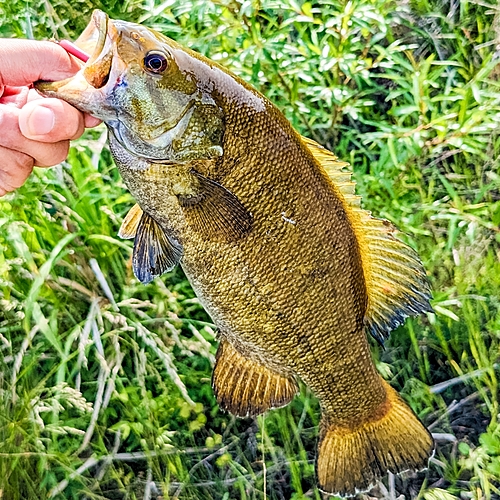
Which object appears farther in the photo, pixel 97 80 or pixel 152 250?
pixel 152 250

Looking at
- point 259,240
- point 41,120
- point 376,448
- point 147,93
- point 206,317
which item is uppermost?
point 147,93

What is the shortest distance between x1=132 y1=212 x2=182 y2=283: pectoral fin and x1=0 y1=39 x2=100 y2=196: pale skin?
25cm

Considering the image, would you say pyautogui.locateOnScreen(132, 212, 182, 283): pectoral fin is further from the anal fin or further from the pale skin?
the anal fin

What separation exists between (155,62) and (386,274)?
2.47 ft

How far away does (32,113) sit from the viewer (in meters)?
1.20

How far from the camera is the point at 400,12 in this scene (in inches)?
90.1

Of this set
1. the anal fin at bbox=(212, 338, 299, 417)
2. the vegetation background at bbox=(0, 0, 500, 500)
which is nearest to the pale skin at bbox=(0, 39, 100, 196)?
the vegetation background at bbox=(0, 0, 500, 500)

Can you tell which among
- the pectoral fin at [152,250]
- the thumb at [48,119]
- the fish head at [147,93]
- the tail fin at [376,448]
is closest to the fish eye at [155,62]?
the fish head at [147,93]

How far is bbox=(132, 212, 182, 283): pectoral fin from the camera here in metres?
1.34

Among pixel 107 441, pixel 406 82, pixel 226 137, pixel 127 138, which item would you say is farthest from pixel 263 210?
pixel 107 441

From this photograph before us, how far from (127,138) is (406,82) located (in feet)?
4.16

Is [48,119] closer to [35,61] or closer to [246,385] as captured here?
[35,61]

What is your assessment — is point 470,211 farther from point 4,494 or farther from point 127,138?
point 4,494

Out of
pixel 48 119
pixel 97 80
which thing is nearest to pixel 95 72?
pixel 97 80
